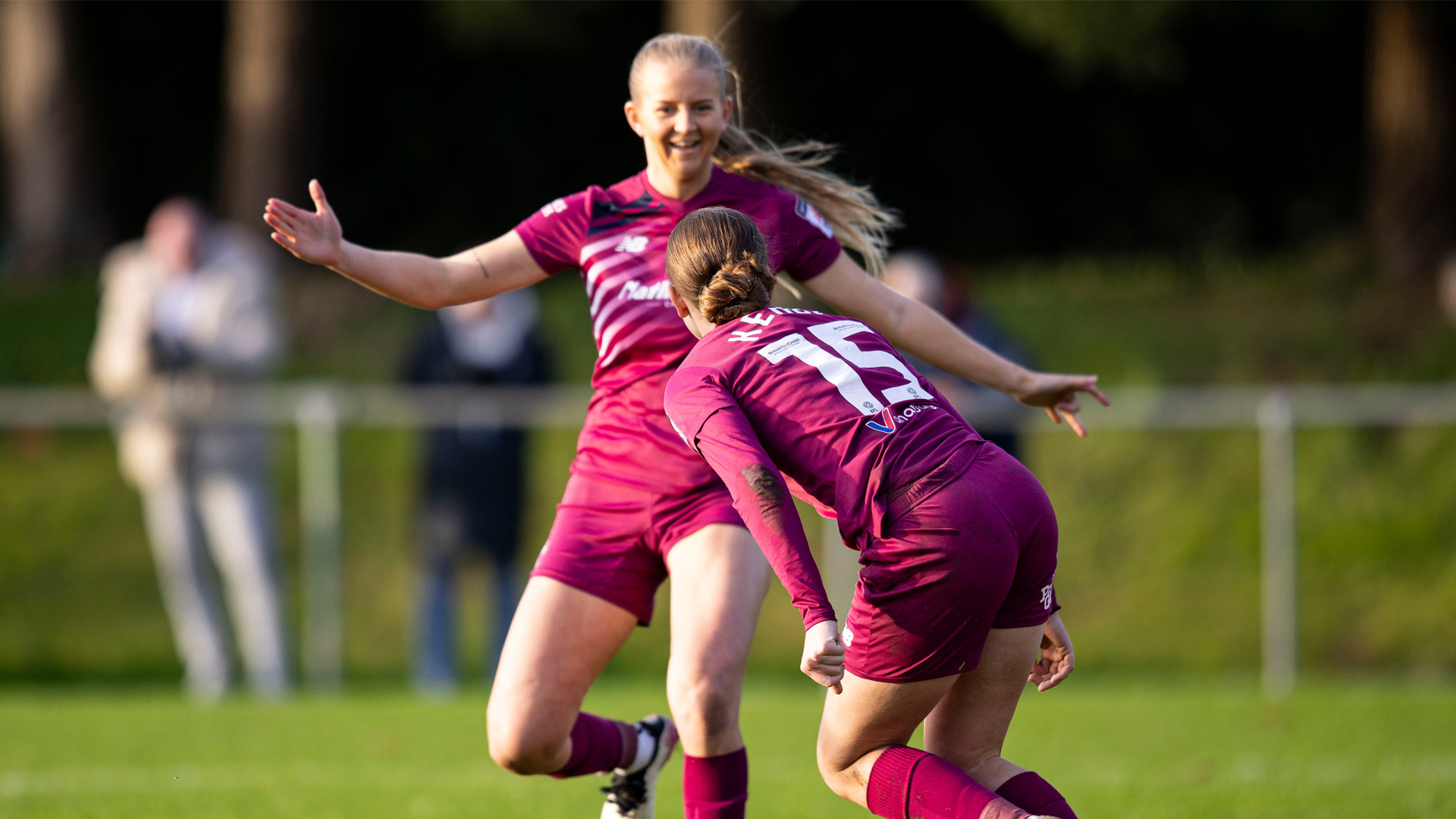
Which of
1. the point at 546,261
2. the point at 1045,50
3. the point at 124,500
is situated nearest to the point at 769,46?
the point at 1045,50

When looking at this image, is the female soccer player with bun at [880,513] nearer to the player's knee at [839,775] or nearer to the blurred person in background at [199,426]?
the player's knee at [839,775]

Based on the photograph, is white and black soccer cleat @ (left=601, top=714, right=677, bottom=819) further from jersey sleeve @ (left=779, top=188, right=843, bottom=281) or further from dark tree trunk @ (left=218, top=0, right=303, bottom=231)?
dark tree trunk @ (left=218, top=0, right=303, bottom=231)

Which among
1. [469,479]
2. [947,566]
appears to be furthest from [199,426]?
[947,566]

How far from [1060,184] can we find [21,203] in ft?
36.2

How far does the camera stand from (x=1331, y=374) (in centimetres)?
1320

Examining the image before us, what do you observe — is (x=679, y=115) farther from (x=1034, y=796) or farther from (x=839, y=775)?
(x=1034, y=796)

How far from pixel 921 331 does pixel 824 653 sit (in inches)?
57.1

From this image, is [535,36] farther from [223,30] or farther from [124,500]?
[124,500]

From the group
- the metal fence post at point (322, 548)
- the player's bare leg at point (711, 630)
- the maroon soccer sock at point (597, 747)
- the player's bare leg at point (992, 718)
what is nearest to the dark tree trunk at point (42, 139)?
the metal fence post at point (322, 548)

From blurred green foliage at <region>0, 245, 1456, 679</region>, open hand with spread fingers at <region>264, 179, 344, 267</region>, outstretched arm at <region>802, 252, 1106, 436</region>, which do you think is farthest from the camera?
blurred green foliage at <region>0, 245, 1456, 679</region>

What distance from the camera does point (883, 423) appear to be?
130 inches

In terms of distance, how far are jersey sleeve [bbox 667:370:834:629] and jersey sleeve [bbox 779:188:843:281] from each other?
3.33ft

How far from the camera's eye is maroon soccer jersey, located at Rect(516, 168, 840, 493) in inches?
166

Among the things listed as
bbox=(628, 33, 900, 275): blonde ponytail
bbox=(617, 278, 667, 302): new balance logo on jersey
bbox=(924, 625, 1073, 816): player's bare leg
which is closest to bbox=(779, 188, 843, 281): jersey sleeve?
bbox=(628, 33, 900, 275): blonde ponytail
